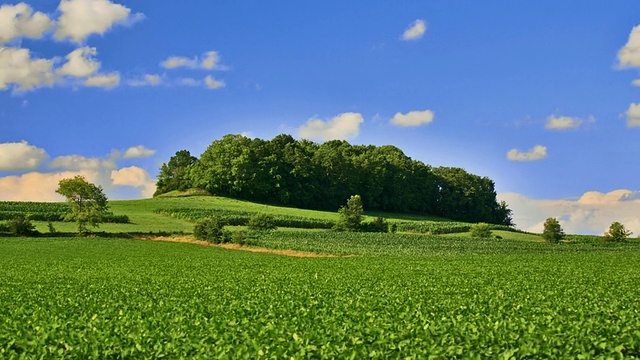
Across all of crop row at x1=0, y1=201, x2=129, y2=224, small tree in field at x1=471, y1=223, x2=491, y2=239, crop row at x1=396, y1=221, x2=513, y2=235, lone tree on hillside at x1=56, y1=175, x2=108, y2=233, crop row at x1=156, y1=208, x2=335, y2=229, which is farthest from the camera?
crop row at x1=396, y1=221, x2=513, y2=235

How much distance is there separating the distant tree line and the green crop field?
84048 mm

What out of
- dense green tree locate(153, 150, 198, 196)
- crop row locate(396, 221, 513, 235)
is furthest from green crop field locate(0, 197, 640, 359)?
dense green tree locate(153, 150, 198, 196)

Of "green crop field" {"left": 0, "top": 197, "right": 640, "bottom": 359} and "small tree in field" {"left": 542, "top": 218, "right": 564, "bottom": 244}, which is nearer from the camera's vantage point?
"green crop field" {"left": 0, "top": 197, "right": 640, "bottom": 359}

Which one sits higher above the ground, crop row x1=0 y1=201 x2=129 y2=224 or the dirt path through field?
crop row x1=0 y1=201 x2=129 y2=224

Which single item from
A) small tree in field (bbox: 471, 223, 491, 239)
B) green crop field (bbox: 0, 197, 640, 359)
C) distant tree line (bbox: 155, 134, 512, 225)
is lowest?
green crop field (bbox: 0, 197, 640, 359)

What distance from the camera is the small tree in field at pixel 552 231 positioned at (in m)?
90.3

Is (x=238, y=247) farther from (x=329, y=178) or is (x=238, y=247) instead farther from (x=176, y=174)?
(x=176, y=174)

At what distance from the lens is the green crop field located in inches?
501

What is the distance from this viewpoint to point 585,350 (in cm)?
1246

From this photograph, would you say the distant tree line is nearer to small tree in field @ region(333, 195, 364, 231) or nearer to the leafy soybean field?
small tree in field @ region(333, 195, 364, 231)

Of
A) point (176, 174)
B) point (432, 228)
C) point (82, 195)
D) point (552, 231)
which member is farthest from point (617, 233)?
point (176, 174)

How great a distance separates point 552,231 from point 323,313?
267 ft

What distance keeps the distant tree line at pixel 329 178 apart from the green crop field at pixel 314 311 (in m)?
84.0

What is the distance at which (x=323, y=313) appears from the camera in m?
17.4
